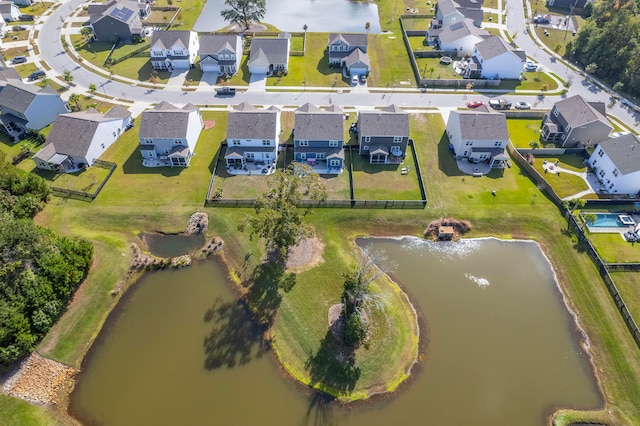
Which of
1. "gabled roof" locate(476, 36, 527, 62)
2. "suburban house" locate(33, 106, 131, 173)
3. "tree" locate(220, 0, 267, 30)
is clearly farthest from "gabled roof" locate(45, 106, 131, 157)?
"gabled roof" locate(476, 36, 527, 62)

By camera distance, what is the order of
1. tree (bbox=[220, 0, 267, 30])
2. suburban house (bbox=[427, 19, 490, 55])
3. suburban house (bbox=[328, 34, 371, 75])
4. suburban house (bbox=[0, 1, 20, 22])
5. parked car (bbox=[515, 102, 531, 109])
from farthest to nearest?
1. suburban house (bbox=[0, 1, 20, 22])
2. tree (bbox=[220, 0, 267, 30])
3. suburban house (bbox=[427, 19, 490, 55])
4. suburban house (bbox=[328, 34, 371, 75])
5. parked car (bbox=[515, 102, 531, 109])

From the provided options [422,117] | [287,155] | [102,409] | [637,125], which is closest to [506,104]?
[422,117]

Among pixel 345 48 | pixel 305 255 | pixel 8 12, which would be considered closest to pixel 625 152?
pixel 305 255

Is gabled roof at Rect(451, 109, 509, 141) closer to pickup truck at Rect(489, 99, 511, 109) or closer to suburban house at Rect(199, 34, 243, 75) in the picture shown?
pickup truck at Rect(489, 99, 511, 109)

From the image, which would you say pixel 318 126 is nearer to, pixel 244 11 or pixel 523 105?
pixel 523 105

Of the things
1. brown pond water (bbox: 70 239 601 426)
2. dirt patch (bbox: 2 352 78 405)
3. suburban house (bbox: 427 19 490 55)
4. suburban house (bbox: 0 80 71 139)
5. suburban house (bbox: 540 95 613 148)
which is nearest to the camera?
brown pond water (bbox: 70 239 601 426)

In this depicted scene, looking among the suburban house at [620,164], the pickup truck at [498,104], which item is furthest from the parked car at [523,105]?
the suburban house at [620,164]
